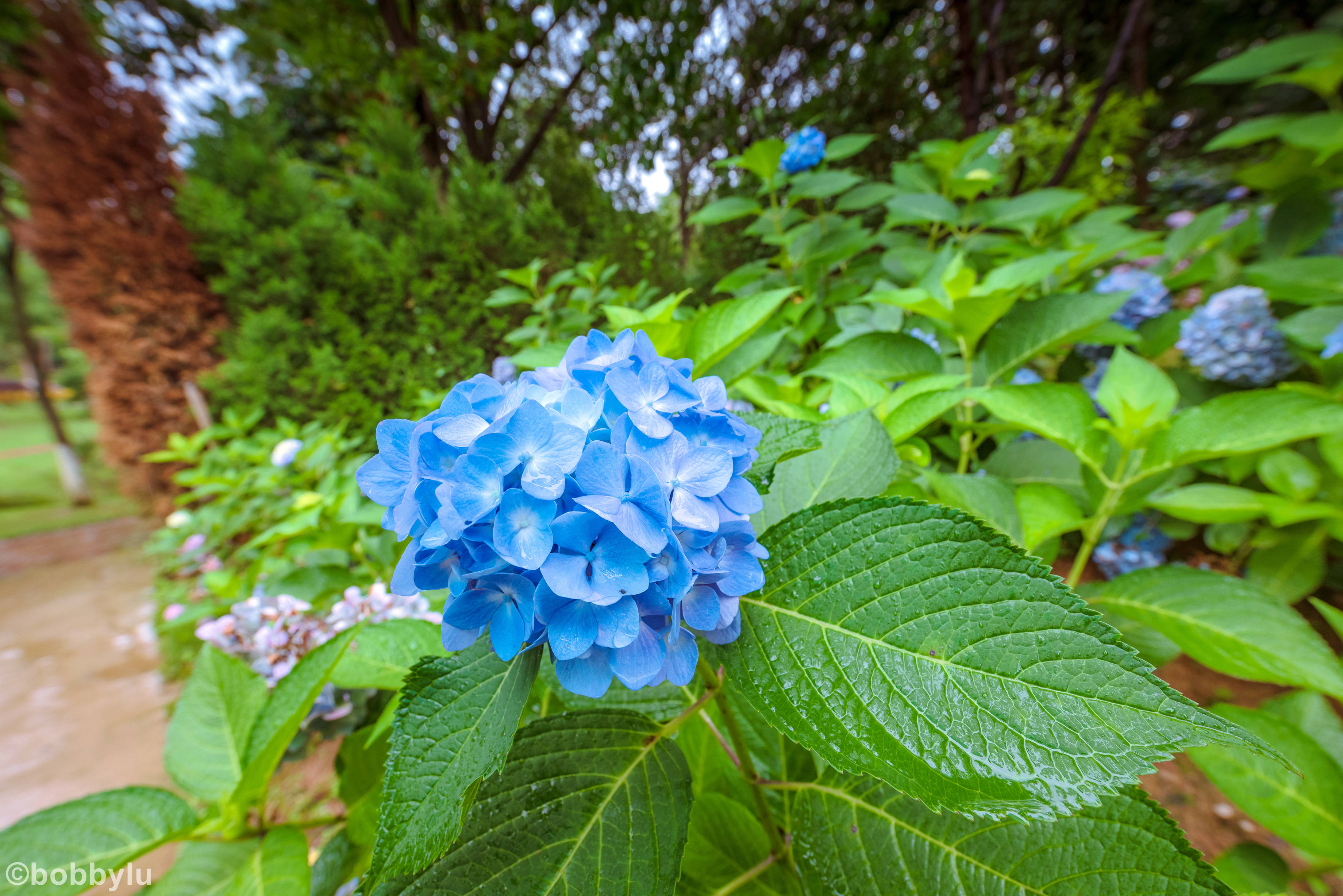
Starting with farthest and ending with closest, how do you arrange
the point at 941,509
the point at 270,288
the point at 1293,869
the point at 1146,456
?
the point at 270,288 < the point at 1293,869 < the point at 1146,456 < the point at 941,509

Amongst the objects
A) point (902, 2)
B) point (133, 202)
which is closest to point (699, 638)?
point (133, 202)

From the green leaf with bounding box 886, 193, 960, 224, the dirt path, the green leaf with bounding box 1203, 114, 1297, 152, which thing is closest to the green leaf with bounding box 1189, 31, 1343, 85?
the green leaf with bounding box 1203, 114, 1297, 152

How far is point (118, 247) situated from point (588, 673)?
14.8 feet

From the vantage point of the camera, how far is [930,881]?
1.46 feet

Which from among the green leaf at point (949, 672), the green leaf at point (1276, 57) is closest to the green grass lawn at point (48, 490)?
the green leaf at point (949, 672)

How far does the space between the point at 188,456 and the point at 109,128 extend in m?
2.90

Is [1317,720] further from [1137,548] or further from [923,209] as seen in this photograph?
[923,209]

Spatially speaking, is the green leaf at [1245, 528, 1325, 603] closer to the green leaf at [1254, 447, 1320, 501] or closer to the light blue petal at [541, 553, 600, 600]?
the green leaf at [1254, 447, 1320, 501]

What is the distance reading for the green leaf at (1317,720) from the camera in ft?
2.63

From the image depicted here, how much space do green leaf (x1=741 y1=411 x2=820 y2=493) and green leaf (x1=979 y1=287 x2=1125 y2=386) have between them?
70 centimetres

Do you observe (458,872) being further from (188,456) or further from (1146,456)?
(188,456)

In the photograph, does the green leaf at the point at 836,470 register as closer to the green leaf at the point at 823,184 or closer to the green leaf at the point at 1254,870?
the green leaf at the point at 1254,870

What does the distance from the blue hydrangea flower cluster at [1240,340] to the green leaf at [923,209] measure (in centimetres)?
69

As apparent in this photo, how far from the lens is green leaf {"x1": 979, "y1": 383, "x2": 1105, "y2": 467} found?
2.54 feet
